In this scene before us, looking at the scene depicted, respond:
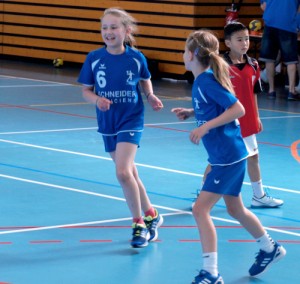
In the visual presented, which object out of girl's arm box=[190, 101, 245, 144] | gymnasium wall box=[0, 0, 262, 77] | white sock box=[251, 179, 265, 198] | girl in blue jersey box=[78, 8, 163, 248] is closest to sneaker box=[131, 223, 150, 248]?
girl in blue jersey box=[78, 8, 163, 248]

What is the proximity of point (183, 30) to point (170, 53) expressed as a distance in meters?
0.55

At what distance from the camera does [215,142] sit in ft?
18.2

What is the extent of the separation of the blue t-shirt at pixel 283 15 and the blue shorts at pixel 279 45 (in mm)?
85

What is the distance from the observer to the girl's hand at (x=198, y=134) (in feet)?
17.4

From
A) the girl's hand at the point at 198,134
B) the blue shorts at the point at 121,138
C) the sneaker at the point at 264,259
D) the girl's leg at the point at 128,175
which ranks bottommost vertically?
the sneaker at the point at 264,259

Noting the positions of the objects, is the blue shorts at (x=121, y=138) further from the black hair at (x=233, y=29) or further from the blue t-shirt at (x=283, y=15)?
the blue t-shirt at (x=283, y=15)

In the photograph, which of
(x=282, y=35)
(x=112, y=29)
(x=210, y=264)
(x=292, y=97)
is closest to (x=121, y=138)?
(x=112, y=29)

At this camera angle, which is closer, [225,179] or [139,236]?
[225,179]

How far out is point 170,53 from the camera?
17.9 metres

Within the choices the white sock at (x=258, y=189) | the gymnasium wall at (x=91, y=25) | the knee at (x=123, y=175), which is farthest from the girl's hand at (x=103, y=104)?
the gymnasium wall at (x=91, y=25)

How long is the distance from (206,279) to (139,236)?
3.58ft

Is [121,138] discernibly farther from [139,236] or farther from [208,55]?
[208,55]

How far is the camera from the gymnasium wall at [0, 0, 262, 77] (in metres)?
17.7

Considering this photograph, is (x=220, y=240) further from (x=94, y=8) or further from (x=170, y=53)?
(x=94, y=8)
